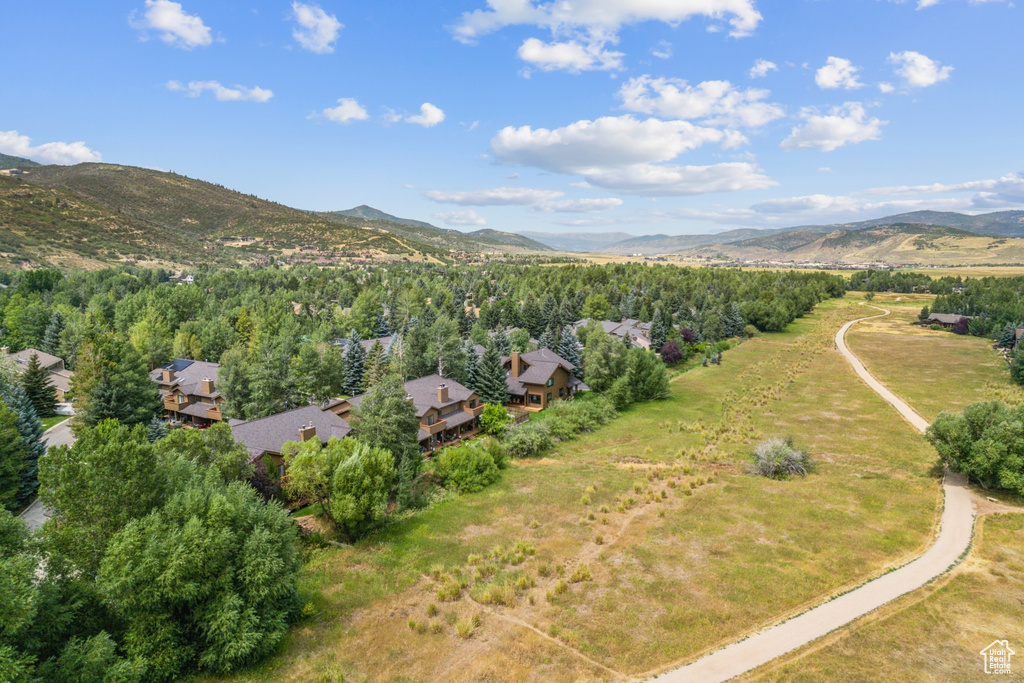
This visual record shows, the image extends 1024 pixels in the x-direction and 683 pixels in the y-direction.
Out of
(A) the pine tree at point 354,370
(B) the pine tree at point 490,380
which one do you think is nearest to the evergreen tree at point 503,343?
(B) the pine tree at point 490,380

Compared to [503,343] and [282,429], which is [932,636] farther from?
[503,343]

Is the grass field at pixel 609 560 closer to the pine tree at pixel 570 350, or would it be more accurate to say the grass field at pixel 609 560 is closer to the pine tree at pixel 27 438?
the pine tree at pixel 27 438

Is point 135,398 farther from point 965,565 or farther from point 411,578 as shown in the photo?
point 965,565

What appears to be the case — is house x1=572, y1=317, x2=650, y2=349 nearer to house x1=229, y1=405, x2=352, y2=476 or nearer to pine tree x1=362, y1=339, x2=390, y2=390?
pine tree x1=362, y1=339, x2=390, y2=390

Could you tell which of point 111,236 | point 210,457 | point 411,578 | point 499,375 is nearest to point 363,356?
point 499,375

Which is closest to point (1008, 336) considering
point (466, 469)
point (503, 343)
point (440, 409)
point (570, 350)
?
point (570, 350)
